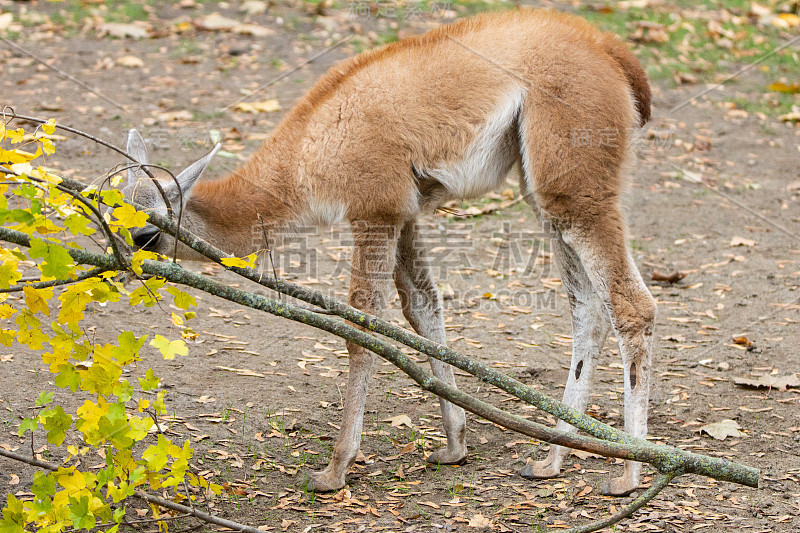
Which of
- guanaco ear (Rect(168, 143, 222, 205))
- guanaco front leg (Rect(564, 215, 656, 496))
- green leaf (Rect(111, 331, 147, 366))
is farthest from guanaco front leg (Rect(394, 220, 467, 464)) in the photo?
green leaf (Rect(111, 331, 147, 366))

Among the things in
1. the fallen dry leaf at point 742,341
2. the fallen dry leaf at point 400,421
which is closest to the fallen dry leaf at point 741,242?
the fallen dry leaf at point 742,341

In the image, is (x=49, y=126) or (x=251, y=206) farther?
(x=251, y=206)

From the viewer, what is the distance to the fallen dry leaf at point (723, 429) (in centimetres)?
477

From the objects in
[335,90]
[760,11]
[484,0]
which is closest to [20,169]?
[335,90]

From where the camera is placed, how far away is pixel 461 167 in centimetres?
455

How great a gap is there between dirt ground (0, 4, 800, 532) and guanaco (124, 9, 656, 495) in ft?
1.12

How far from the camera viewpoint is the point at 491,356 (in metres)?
5.84

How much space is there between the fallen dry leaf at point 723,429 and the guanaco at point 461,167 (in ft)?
2.48

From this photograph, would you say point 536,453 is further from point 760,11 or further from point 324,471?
point 760,11

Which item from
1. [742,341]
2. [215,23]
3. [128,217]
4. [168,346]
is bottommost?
[742,341]

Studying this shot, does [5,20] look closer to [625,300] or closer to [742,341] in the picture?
[625,300]

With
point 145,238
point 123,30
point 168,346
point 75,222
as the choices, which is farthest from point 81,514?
point 123,30

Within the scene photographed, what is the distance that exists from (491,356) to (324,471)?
1887mm

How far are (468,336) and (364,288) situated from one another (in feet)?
6.15
